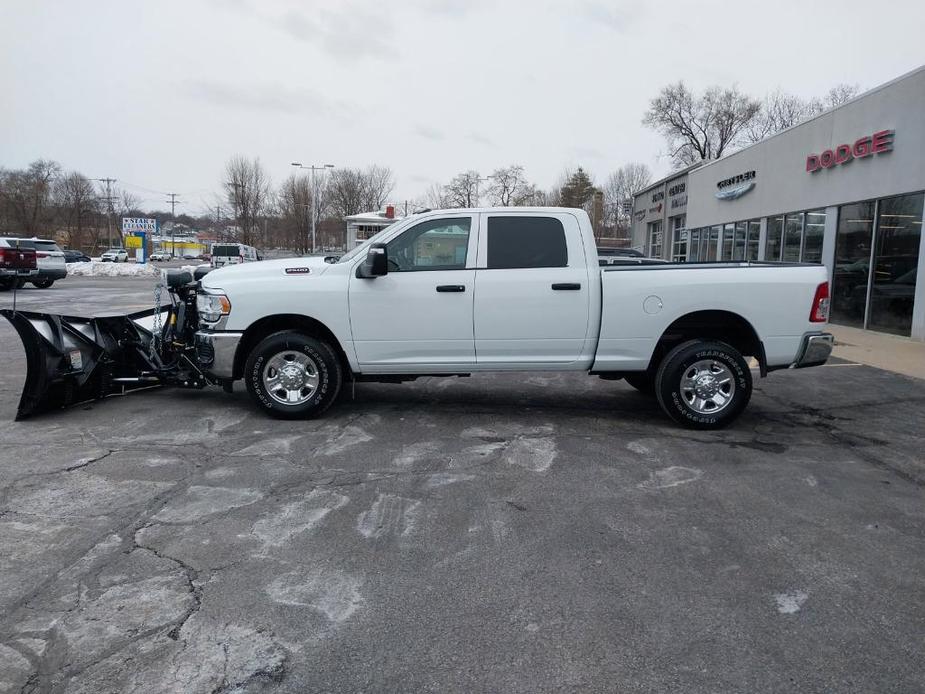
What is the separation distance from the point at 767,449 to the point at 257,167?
7721 centimetres

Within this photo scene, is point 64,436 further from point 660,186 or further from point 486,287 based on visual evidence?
point 660,186

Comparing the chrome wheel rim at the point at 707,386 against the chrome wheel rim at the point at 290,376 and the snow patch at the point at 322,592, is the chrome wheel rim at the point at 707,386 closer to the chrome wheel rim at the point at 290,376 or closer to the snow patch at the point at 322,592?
the chrome wheel rim at the point at 290,376

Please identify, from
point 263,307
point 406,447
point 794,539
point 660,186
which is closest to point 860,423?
point 794,539

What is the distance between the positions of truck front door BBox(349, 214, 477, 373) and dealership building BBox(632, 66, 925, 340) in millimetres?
10546

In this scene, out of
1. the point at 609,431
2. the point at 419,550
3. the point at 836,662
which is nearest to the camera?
the point at 836,662

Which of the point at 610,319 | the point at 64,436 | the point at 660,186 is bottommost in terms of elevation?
the point at 64,436

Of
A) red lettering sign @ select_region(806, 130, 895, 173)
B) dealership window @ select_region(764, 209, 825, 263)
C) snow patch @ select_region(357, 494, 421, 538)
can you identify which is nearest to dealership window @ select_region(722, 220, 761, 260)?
dealership window @ select_region(764, 209, 825, 263)

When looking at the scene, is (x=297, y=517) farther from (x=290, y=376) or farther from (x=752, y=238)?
(x=752, y=238)

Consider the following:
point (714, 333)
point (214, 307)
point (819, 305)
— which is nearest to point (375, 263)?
point (214, 307)

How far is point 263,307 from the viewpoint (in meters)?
6.65

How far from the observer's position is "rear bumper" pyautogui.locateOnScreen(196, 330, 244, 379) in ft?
→ 22.0

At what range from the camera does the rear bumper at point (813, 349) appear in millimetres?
6648

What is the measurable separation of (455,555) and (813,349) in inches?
178

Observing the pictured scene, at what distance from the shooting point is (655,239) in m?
39.1
